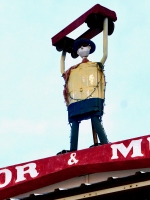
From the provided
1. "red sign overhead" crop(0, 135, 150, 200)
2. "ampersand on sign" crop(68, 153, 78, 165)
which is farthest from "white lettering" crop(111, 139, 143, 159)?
"ampersand on sign" crop(68, 153, 78, 165)

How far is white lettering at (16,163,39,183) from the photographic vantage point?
10499 millimetres

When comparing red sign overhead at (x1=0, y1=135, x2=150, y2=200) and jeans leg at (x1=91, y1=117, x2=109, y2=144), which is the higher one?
jeans leg at (x1=91, y1=117, x2=109, y2=144)

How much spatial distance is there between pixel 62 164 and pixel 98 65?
4.12 meters

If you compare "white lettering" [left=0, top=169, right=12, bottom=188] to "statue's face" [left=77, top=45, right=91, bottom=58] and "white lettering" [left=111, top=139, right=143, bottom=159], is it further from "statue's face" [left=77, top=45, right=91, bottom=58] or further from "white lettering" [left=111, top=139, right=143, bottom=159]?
Result: "statue's face" [left=77, top=45, right=91, bottom=58]

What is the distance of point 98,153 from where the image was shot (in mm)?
9953

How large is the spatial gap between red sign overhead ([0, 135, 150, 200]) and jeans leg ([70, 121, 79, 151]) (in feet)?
8.32

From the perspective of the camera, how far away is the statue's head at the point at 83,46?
14266 mm

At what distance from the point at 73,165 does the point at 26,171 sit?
3.35 ft

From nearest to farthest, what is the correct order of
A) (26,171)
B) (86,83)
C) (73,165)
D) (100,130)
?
(73,165) → (26,171) → (100,130) → (86,83)

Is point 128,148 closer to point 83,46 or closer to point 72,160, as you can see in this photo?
point 72,160

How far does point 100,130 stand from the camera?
12961 mm

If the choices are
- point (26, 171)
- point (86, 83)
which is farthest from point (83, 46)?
point (26, 171)

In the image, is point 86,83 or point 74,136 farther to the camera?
point 86,83

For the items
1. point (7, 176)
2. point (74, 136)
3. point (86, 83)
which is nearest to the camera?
point (7, 176)
